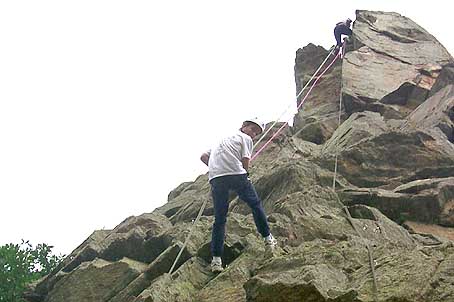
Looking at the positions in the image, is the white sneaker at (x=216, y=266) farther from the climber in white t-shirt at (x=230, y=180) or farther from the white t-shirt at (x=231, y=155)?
the white t-shirt at (x=231, y=155)

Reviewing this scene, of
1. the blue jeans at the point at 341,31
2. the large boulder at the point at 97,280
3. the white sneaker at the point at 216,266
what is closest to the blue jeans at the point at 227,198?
the white sneaker at the point at 216,266

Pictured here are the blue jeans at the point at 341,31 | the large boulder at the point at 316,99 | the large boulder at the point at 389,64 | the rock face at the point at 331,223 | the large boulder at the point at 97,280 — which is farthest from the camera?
the blue jeans at the point at 341,31

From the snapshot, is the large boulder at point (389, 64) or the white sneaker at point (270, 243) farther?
the large boulder at point (389, 64)

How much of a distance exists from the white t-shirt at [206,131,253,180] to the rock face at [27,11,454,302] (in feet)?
4.70

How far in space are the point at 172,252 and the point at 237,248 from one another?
62.9 inches

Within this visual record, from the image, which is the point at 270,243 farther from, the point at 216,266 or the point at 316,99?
the point at 316,99

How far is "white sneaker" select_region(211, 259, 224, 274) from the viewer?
10.1 meters

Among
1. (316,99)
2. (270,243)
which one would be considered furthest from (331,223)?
(316,99)

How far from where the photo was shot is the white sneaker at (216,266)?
398 inches

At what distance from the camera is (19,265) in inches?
918

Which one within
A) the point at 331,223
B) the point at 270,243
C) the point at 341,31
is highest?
the point at 341,31

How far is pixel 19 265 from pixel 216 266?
15401mm

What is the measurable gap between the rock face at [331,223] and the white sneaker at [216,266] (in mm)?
223

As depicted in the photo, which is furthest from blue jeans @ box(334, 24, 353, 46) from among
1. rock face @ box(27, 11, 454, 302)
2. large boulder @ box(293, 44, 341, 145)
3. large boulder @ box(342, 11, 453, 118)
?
rock face @ box(27, 11, 454, 302)
